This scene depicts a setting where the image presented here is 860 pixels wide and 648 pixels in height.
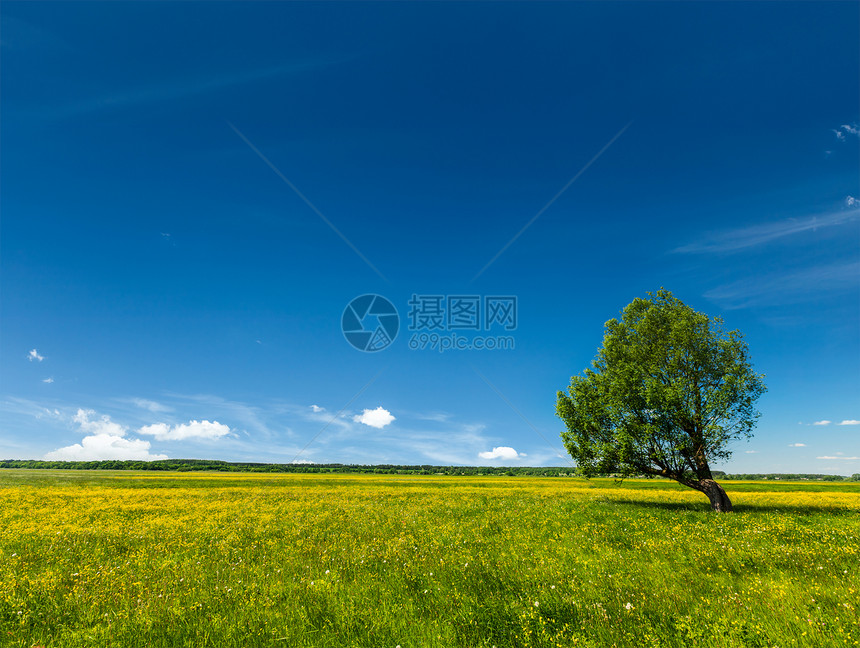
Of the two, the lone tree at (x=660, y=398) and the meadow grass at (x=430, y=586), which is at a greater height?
the lone tree at (x=660, y=398)

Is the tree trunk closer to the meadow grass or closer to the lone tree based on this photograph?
the lone tree

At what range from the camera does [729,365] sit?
26750mm

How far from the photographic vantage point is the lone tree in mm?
25547

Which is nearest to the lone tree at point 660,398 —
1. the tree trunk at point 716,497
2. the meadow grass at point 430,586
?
the tree trunk at point 716,497

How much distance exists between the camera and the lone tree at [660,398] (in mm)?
25547

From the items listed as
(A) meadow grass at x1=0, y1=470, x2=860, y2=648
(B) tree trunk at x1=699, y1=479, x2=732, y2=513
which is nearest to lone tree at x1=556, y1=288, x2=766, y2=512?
(B) tree trunk at x1=699, y1=479, x2=732, y2=513

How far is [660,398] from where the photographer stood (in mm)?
25469

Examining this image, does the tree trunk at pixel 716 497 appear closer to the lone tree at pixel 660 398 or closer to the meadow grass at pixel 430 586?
the lone tree at pixel 660 398

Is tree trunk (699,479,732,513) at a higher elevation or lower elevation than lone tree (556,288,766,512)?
lower

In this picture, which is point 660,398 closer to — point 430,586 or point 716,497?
point 716,497

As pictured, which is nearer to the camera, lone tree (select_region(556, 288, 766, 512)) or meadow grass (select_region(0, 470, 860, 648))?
meadow grass (select_region(0, 470, 860, 648))

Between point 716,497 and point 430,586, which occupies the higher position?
point 430,586

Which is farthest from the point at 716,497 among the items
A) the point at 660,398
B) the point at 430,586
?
the point at 430,586

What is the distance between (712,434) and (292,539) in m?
25.5
